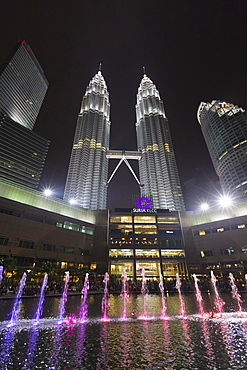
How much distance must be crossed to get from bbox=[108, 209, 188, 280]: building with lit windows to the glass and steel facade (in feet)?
301

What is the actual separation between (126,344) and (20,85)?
216211 mm

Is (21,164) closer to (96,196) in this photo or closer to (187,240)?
(96,196)

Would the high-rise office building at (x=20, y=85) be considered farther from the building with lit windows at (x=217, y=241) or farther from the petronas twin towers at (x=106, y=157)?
the building with lit windows at (x=217, y=241)

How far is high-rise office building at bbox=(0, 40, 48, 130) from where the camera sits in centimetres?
15825

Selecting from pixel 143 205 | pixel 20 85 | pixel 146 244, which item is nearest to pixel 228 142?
pixel 143 205

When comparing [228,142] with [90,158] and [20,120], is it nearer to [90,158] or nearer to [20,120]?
[90,158]

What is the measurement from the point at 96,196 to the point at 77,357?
126400mm

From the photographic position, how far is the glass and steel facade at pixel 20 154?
444ft

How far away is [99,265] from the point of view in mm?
72375

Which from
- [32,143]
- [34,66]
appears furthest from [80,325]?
[34,66]

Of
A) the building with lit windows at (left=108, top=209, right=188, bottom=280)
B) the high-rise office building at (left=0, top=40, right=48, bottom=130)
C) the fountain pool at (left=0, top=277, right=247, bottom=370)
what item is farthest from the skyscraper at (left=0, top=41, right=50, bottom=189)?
the fountain pool at (left=0, top=277, right=247, bottom=370)

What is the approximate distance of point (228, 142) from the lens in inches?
6442

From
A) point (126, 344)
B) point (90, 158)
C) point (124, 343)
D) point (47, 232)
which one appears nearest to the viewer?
point (126, 344)

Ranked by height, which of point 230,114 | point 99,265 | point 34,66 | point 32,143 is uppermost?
point 34,66
